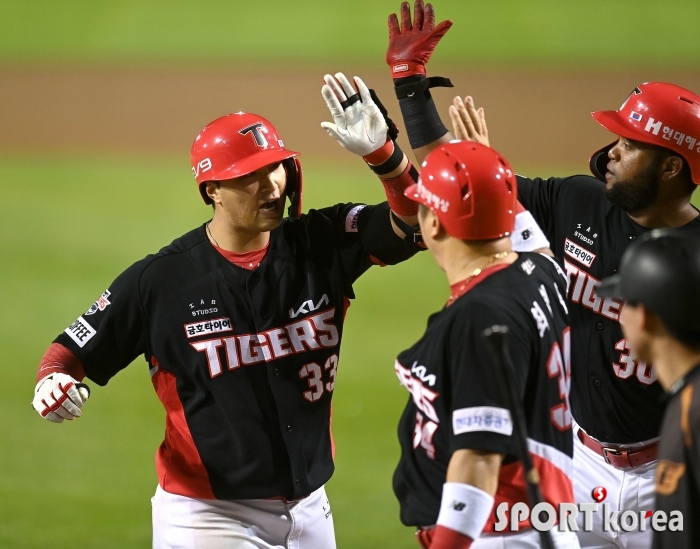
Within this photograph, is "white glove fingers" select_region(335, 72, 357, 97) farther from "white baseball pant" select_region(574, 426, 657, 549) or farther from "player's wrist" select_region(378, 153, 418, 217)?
"white baseball pant" select_region(574, 426, 657, 549)

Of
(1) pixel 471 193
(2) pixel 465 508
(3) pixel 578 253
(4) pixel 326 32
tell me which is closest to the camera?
(2) pixel 465 508

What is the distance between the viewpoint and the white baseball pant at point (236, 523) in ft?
11.7

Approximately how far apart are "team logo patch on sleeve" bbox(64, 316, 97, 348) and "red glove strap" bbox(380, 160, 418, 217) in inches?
49.9

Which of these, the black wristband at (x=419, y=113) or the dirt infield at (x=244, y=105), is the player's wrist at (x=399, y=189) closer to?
the black wristband at (x=419, y=113)

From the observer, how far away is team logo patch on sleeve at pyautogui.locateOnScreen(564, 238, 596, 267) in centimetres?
379

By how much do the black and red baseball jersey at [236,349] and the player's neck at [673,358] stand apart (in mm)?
1503

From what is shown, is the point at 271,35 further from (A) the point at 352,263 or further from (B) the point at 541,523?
(B) the point at 541,523

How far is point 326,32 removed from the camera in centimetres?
1194

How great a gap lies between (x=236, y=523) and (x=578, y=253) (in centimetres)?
176

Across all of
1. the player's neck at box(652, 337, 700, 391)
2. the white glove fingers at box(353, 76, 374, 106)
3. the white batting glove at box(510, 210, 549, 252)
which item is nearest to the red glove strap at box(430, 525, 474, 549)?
the player's neck at box(652, 337, 700, 391)

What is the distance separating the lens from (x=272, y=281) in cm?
365

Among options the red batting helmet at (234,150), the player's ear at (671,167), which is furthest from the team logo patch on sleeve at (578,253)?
the red batting helmet at (234,150)

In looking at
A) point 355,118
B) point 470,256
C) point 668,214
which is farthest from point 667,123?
point 470,256

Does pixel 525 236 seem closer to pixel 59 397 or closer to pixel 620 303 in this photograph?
pixel 620 303
